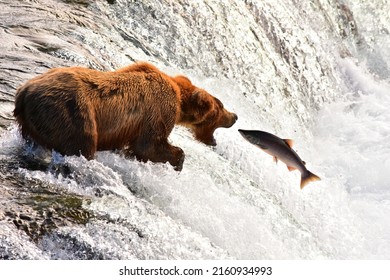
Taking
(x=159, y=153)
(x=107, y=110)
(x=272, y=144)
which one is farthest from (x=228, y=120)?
(x=107, y=110)

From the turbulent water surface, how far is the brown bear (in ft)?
0.37

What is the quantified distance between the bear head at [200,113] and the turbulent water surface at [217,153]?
0.70 feet

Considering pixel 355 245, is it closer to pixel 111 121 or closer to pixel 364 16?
pixel 111 121

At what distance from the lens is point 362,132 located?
10812mm

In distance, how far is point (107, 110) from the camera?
15.3ft

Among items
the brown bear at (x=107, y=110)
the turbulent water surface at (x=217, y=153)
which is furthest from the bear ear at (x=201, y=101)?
the turbulent water surface at (x=217, y=153)

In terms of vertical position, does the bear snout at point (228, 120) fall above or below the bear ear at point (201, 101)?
below

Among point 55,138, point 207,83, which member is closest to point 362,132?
point 207,83

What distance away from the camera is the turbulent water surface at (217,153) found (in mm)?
4020

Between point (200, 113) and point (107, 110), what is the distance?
1021 millimetres

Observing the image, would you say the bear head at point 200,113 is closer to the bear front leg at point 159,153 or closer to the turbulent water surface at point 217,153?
the turbulent water surface at point 217,153

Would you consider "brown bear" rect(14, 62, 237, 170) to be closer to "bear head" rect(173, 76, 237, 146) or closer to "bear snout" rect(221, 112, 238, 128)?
"bear head" rect(173, 76, 237, 146)

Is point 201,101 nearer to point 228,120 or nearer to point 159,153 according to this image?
point 228,120

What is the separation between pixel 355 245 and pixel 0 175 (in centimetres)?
395
